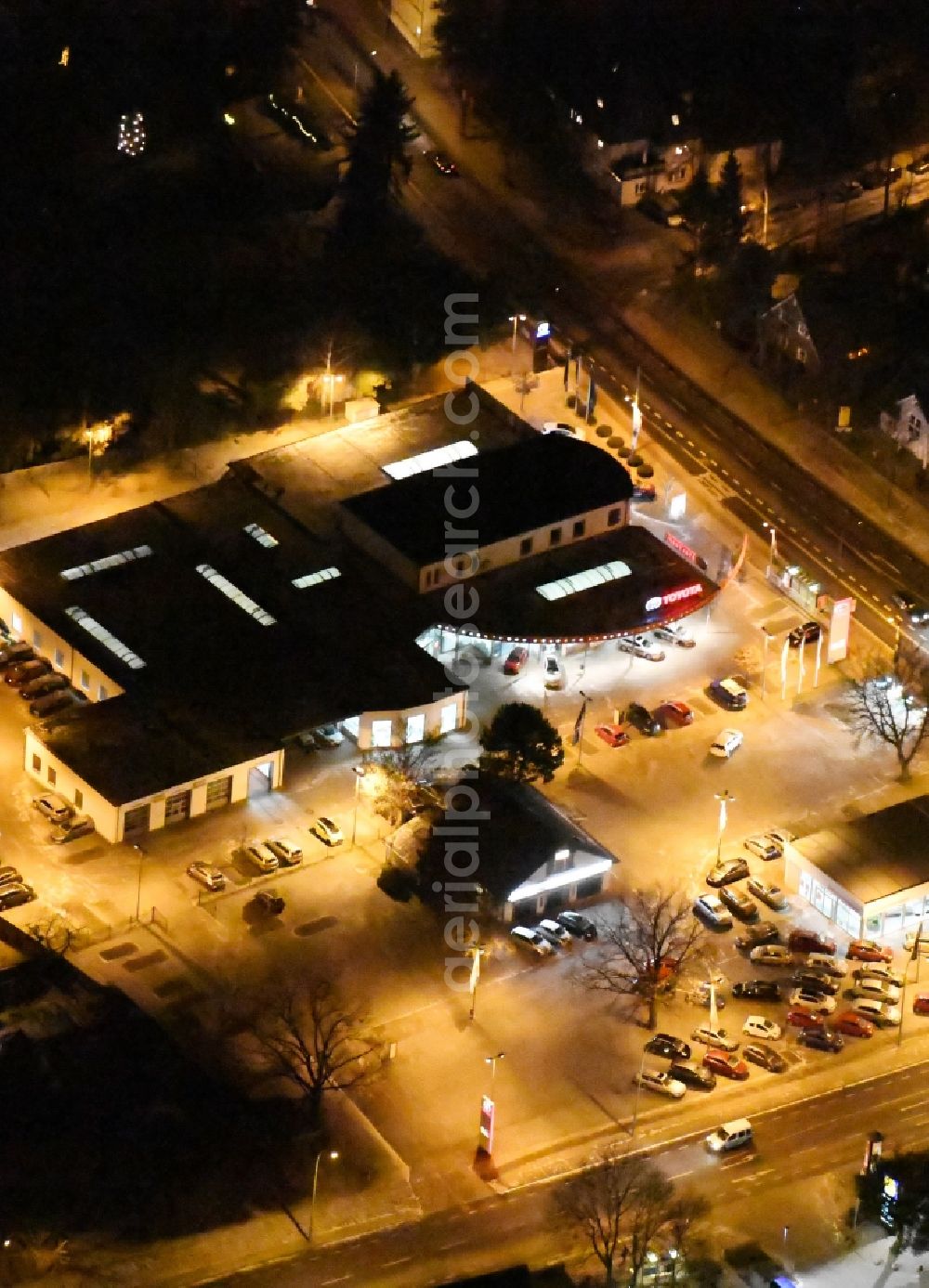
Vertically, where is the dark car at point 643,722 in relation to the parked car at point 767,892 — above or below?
above

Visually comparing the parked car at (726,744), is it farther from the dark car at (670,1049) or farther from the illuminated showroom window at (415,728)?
the dark car at (670,1049)

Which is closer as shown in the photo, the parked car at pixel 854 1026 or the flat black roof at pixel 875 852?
the parked car at pixel 854 1026

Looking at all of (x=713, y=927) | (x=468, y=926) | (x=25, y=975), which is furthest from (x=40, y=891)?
(x=713, y=927)

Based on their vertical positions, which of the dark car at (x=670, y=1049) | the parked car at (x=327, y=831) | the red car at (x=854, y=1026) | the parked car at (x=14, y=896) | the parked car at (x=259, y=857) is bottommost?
the dark car at (x=670, y=1049)

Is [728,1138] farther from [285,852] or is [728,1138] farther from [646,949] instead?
[285,852]

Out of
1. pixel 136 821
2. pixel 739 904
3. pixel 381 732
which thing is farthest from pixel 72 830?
pixel 739 904

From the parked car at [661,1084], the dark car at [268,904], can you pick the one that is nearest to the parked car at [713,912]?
the parked car at [661,1084]

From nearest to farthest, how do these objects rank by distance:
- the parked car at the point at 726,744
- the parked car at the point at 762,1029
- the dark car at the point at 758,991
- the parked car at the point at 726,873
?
1. the parked car at the point at 762,1029
2. the dark car at the point at 758,991
3. the parked car at the point at 726,873
4. the parked car at the point at 726,744
